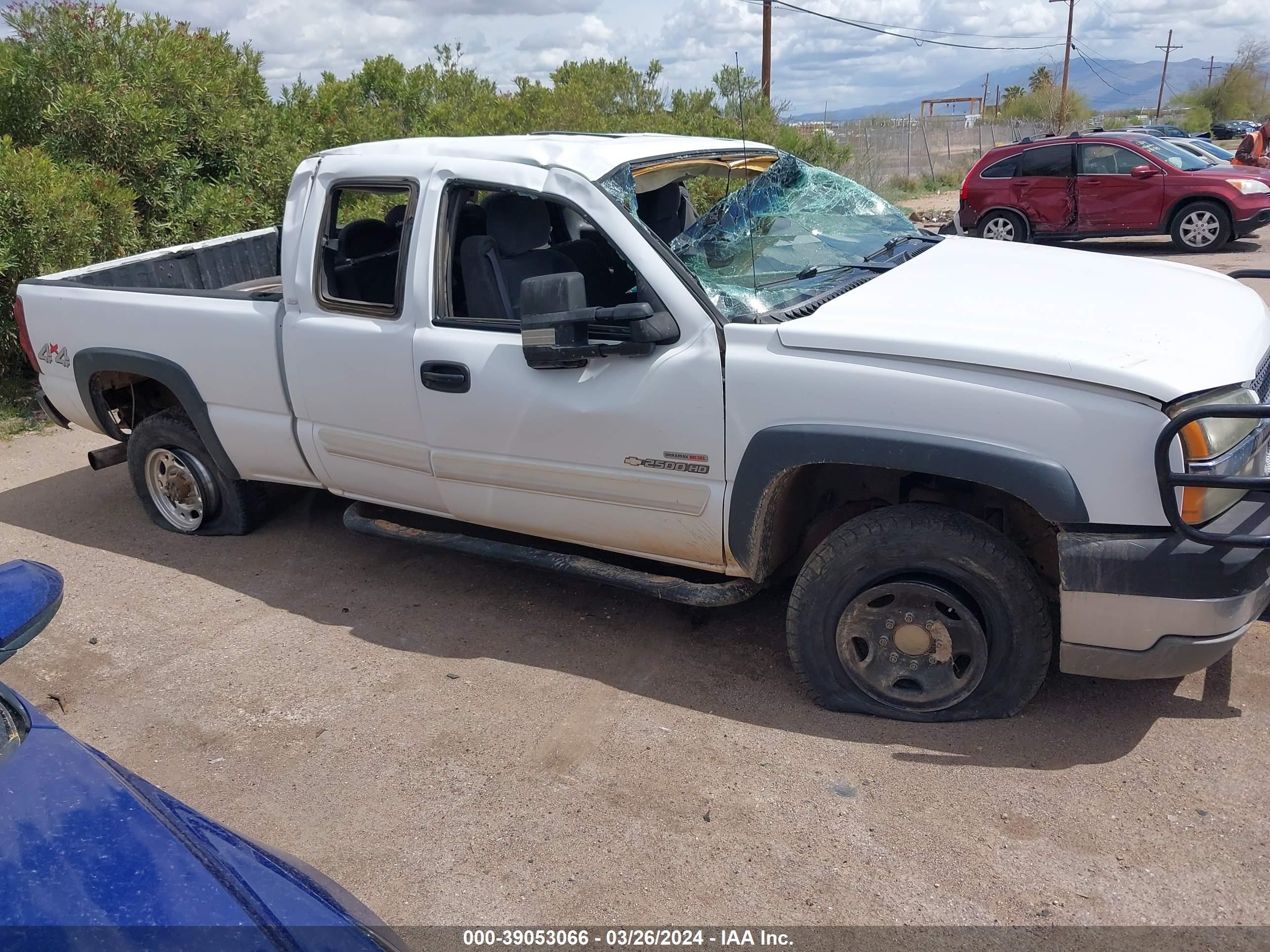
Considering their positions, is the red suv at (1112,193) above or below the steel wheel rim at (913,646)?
below

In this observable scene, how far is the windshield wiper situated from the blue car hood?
8.29 feet

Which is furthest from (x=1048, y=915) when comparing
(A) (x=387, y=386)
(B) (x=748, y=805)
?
(A) (x=387, y=386)

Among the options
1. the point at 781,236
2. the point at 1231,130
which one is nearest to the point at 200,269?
the point at 781,236

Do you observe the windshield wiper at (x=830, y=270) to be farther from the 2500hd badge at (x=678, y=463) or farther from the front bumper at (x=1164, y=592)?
the front bumper at (x=1164, y=592)

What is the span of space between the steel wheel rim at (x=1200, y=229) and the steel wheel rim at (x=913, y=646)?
1307cm

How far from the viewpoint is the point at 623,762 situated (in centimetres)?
349

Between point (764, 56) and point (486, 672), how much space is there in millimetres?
18518

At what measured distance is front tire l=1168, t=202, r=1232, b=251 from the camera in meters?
14.0

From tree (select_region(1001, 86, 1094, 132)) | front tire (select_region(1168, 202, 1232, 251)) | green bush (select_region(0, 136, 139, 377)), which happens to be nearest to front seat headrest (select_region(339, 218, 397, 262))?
green bush (select_region(0, 136, 139, 377))

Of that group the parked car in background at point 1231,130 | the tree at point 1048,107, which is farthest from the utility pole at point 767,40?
the parked car in background at point 1231,130

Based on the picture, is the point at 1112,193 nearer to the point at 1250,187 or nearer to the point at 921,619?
the point at 1250,187

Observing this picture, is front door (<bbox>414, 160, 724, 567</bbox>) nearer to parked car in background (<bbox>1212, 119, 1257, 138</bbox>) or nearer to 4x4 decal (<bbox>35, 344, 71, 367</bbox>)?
4x4 decal (<bbox>35, 344, 71, 367</bbox>)

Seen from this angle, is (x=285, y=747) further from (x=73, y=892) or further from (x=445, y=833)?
(x=73, y=892)

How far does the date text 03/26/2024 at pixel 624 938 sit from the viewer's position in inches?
107
